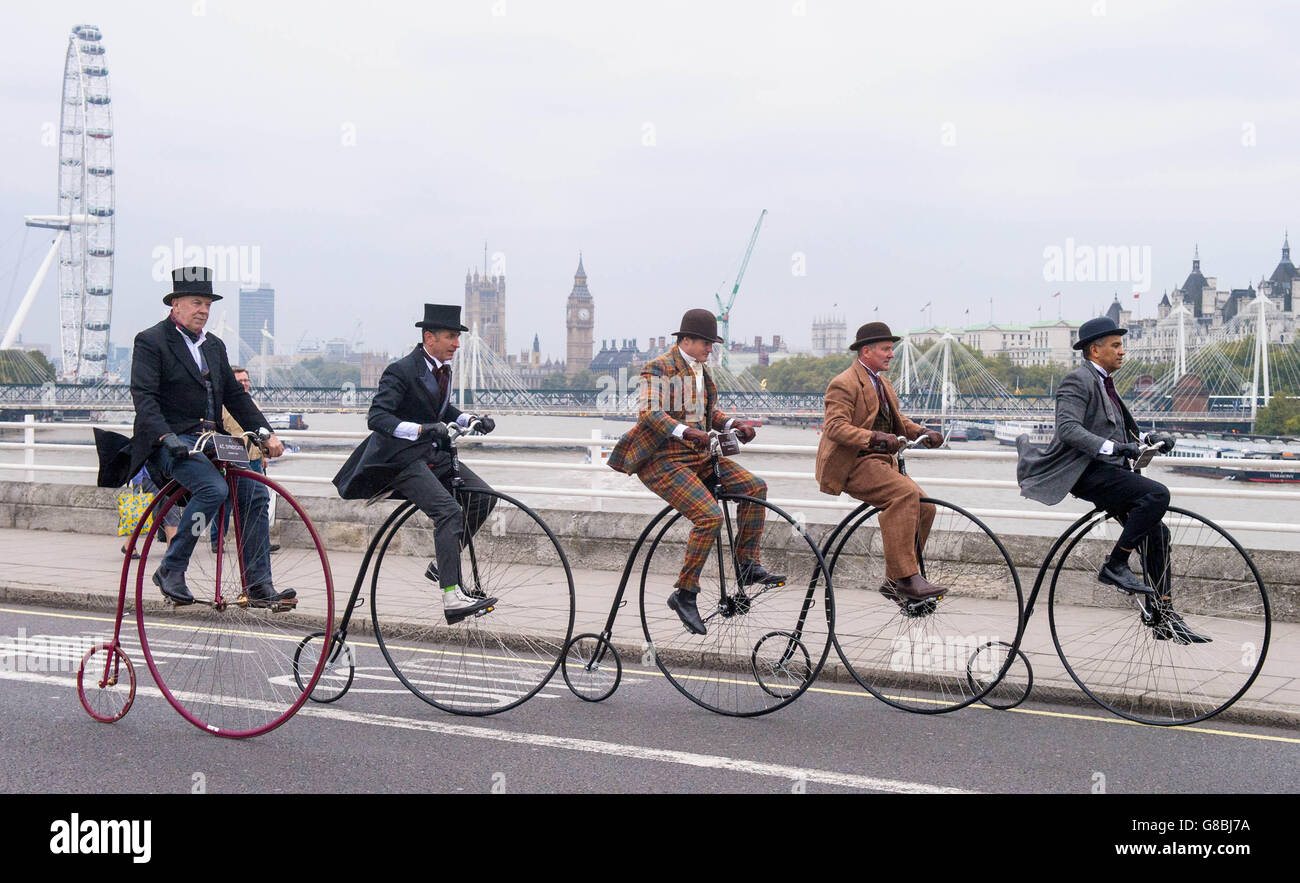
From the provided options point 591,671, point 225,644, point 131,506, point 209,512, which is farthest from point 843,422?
point 131,506

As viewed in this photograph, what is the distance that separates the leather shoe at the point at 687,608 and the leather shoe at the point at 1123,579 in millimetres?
2120

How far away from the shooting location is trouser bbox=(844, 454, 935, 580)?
21.3 feet

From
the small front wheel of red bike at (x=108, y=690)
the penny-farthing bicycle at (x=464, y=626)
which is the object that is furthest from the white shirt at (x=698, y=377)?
the small front wheel of red bike at (x=108, y=690)

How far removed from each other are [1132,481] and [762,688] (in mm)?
2214

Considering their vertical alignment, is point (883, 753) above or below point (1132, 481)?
below

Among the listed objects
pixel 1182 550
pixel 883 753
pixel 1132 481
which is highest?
pixel 1132 481

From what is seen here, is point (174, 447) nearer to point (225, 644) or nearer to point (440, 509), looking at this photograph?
point (440, 509)

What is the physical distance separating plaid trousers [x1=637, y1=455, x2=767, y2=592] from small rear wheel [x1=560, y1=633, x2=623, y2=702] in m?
0.58

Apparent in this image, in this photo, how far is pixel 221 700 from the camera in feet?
21.2

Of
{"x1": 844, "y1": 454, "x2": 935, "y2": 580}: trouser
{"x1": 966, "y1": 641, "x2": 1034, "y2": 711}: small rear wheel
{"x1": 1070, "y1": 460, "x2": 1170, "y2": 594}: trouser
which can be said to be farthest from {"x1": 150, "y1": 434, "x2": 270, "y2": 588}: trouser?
{"x1": 1070, "y1": 460, "x2": 1170, "y2": 594}: trouser
